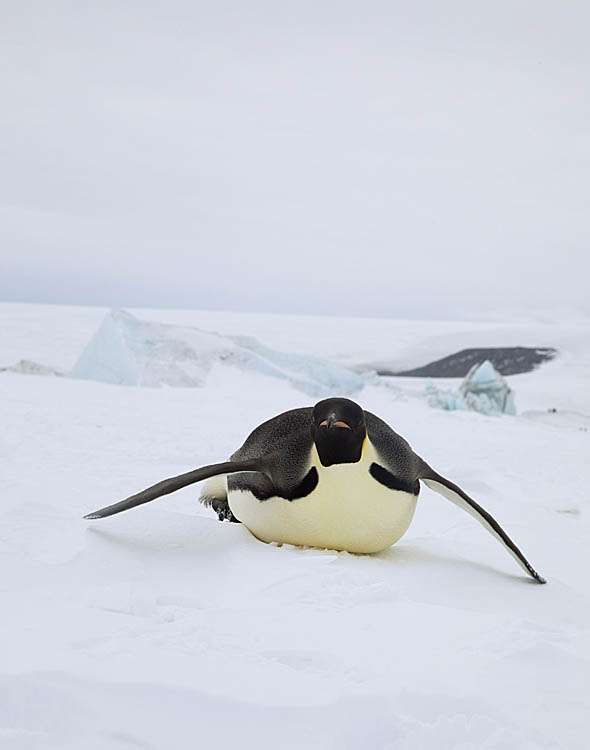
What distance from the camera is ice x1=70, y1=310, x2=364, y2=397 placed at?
5.25 m

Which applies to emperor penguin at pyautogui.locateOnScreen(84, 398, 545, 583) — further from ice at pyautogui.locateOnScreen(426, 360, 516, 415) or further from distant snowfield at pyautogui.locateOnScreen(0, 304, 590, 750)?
ice at pyautogui.locateOnScreen(426, 360, 516, 415)

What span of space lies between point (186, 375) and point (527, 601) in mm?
4130

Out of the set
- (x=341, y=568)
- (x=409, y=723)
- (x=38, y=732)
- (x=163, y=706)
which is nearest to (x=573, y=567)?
(x=341, y=568)

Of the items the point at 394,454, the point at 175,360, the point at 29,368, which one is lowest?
the point at 29,368

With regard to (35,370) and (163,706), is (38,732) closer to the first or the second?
(163,706)

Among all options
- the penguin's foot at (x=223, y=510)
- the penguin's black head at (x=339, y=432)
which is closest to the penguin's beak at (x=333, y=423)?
the penguin's black head at (x=339, y=432)

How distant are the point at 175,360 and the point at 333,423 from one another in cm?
425

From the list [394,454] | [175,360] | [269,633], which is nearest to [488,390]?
[175,360]

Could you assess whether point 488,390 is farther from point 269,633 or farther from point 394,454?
point 269,633

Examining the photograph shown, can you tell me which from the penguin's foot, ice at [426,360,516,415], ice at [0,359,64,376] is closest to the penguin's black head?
the penguin's foot

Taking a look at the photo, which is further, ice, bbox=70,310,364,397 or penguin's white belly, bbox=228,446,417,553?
ice, bbox=70,310,364,397

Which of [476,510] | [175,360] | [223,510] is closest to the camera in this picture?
[476,510]

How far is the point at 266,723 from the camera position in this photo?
0.75 metres

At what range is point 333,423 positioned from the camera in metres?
1.20
